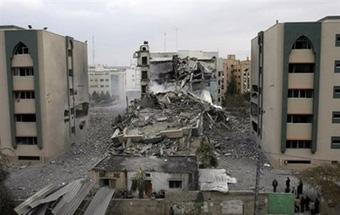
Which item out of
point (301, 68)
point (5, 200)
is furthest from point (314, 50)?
point (5, 200)

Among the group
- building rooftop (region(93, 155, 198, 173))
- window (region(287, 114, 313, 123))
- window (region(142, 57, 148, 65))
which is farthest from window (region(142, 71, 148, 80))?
window (region(287, 114, 313, 123))

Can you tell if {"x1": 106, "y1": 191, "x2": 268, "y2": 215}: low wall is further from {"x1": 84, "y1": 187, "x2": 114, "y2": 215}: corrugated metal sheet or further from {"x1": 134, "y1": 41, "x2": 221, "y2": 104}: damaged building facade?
{"x1": 134, "y1": 41, "x2": 221, "y2": 104}: damaged building facade

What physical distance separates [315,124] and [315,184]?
772cm

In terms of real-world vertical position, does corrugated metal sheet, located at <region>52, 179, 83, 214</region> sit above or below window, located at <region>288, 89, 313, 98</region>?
below

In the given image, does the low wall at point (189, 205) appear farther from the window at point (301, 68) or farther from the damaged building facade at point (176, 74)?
the damaged building facade at point (176, 74)

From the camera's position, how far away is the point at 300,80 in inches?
917

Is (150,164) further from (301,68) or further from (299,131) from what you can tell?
(301,68)

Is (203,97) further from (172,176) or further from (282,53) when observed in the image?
(172,176)

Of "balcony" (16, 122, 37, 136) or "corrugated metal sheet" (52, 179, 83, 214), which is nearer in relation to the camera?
"corrugated metal sheet" (52, 179, 83, 214)

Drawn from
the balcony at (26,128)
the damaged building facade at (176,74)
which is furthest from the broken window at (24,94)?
the damaged building facade at (176,74)

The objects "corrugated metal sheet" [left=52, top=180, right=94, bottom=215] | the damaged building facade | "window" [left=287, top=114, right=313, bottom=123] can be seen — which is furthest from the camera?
the damaged building facade

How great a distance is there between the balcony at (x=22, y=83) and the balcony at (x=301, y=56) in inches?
703

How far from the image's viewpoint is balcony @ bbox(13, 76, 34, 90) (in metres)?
25.6

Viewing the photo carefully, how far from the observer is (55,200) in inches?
608
